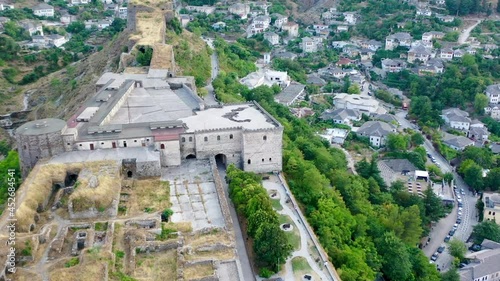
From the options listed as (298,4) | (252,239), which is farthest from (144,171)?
(298,4)

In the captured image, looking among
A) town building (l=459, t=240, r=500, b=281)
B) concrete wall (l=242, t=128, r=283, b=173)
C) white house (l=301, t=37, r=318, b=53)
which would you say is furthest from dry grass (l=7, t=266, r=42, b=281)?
white house (l=301, t=37, r=318, b=53)

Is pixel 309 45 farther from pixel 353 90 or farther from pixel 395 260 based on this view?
pixel 395 260

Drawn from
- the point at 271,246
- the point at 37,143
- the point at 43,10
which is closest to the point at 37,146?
the point at 37,143

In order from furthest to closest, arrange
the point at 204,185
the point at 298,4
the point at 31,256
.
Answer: the point at 298,4 → the point at 204,185 → the point at 31,256

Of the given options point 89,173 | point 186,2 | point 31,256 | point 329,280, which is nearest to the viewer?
point 31,256

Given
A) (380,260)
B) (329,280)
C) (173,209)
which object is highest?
(173,209)

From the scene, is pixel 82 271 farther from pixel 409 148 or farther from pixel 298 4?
pixel 298 4

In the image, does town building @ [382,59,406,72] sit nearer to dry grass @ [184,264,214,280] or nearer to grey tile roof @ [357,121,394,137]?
grey tile roof @ [357,121,394,137]
